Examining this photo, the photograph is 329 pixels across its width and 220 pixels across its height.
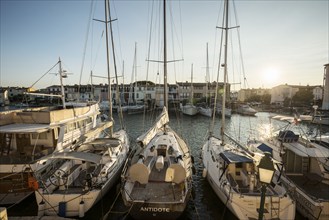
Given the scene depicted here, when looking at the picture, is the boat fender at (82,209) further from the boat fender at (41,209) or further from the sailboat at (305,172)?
the sailboat at (305,172)

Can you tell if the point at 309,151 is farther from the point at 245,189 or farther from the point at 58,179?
the point at 58,179

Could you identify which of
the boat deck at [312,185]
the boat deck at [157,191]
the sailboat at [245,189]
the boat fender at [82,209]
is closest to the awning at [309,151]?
the boat deck at [312,185]

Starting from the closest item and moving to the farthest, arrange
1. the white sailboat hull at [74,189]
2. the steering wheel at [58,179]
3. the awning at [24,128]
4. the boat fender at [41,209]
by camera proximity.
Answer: the boat fender at [41,209] → the white sailboat hull at [74,189] → the steering wheel at [58,179] → the awning at [24,128]

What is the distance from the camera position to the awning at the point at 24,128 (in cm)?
1110

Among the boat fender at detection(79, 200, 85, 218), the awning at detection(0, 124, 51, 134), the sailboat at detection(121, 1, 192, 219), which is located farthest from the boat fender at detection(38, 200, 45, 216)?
the awning at detection(0, 124, 51, 134)

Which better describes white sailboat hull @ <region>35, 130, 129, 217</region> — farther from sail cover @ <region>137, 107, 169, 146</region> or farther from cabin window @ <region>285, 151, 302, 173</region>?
cabin window @ <region>285, 151, 302, 173</region>

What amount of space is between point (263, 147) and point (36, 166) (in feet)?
51.1

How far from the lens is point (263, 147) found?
1453cm

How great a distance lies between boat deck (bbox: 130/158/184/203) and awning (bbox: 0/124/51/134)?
6880 millimetres

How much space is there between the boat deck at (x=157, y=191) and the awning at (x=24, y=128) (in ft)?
22.6

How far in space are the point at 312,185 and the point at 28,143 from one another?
19.0m

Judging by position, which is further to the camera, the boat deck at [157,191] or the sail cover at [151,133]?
the sail cover at [151,133]

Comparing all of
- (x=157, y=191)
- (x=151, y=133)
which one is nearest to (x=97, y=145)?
(x=151, y=133)

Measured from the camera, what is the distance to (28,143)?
528 inches
